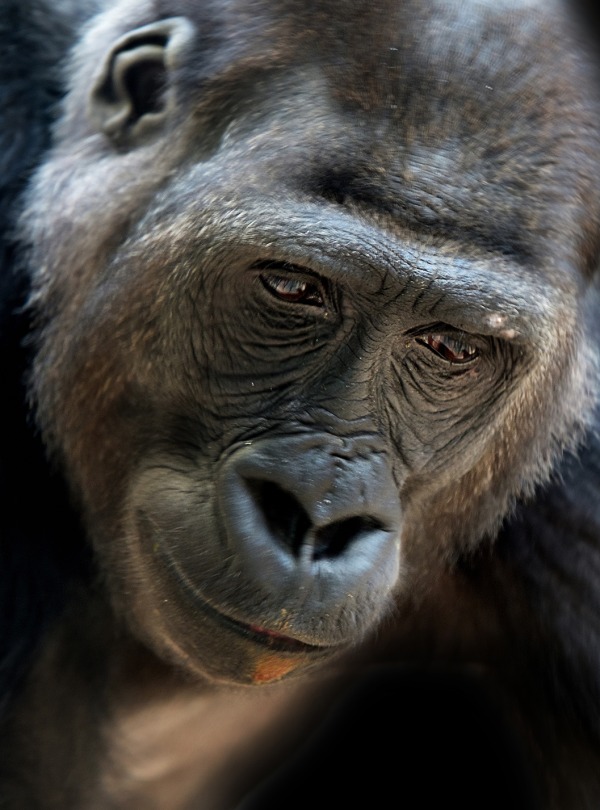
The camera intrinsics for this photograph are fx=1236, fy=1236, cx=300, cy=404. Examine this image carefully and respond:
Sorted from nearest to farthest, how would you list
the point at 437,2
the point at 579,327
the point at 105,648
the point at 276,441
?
the point at 276,441 → the point at 437,2 → the point at 579,327 → the point at 105,648

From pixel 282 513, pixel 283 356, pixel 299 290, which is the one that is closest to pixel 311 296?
pixel 299 290

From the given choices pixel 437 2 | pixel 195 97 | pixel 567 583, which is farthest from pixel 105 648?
pixel 437 2

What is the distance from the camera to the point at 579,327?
3.23 m

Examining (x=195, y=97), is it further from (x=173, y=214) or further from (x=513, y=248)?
(x=513, y=248)

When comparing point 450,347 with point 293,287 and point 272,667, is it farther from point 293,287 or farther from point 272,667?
point 272,667

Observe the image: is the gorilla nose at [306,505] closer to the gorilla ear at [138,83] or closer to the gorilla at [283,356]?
the gorilla at [283,356]

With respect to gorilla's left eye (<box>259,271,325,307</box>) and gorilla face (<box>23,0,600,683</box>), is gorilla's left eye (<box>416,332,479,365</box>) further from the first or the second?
gorilla's left eye (<box>259,271,325,307</box>)

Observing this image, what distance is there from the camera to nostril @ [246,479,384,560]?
2.60m

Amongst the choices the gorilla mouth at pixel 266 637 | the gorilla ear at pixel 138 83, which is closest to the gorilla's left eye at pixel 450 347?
the gorilla mouth at pixel 266 637

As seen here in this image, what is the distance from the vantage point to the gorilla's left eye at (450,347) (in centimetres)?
299

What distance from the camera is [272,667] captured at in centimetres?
281

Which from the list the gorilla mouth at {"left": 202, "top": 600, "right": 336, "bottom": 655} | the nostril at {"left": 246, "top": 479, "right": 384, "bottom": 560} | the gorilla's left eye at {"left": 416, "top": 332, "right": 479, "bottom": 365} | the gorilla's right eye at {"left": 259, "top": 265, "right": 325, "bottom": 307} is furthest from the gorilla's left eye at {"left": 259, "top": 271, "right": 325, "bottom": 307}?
the gorilla mouth at {"left": 202, "top": 600, "right": 336, "bottom": 655}

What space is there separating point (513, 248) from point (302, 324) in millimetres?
524

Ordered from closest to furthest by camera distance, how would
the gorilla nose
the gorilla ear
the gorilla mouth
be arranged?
1. the gorilla nose
2. the gorilla mouth
3. the gorilla ear
